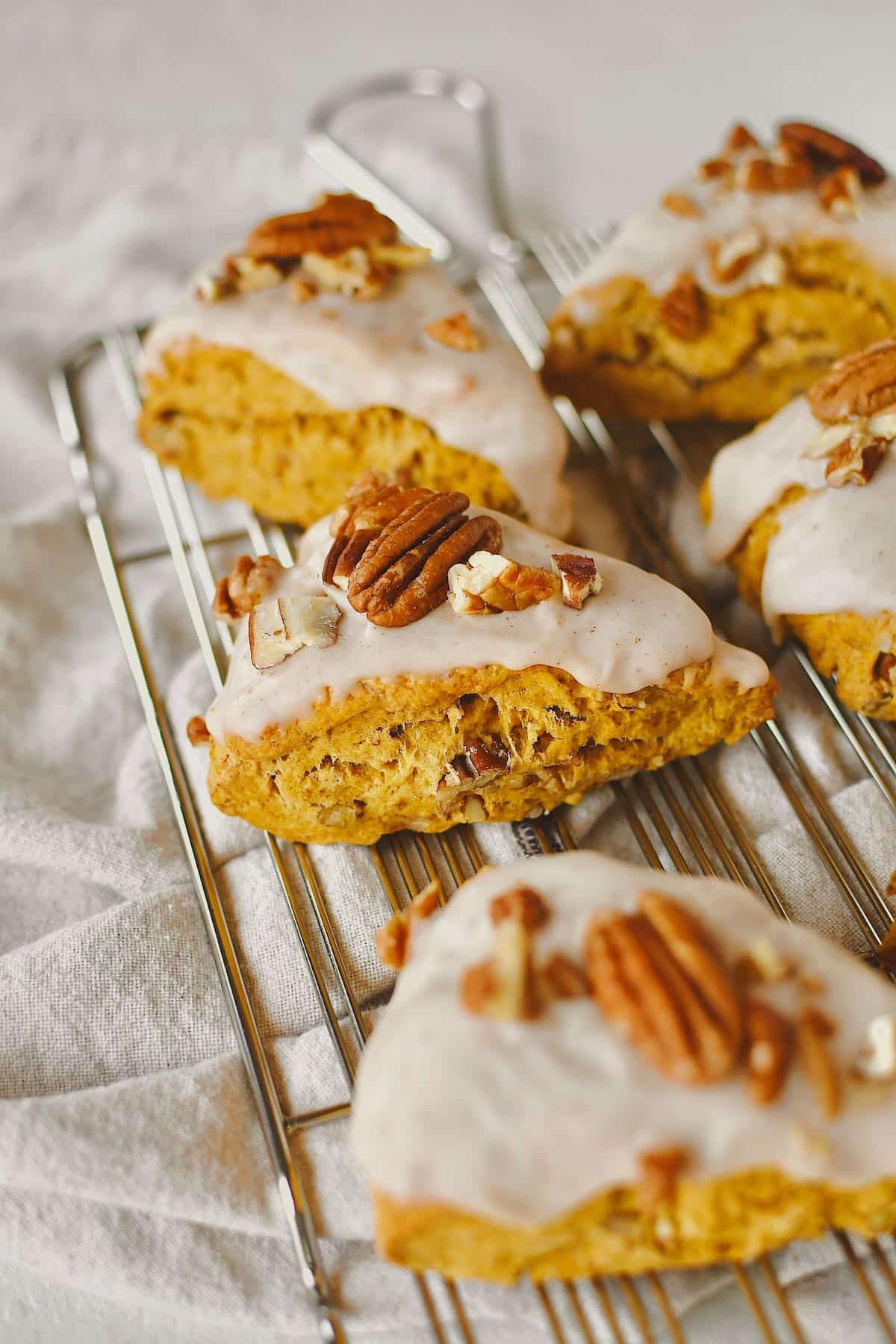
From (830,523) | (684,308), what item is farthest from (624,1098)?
(684,308)

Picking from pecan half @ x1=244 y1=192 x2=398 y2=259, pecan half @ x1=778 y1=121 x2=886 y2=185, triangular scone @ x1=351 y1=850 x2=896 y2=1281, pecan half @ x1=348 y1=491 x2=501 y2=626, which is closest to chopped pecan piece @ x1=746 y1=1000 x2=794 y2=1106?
triangular scone @ x1=351 y1=850 x2=896 y2=1281

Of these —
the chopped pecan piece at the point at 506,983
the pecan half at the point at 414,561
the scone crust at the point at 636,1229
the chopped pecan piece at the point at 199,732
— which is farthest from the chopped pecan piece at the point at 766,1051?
the chopped pecan piece at the point at 199,732

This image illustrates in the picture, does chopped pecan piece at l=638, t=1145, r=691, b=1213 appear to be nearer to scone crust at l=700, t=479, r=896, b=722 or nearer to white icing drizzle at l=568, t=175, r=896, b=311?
scone crust at l=700, t=479, r=896, b=722

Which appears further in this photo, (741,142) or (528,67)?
(528,67)

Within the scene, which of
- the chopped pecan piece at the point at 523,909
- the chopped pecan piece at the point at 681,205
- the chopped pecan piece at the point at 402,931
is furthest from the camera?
the chopped pecan piece at the point at 681,205

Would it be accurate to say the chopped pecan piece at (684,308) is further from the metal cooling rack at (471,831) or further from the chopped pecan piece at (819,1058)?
the chopped pecan piece at (819,1058)

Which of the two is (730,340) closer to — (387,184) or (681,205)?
(681,205)
